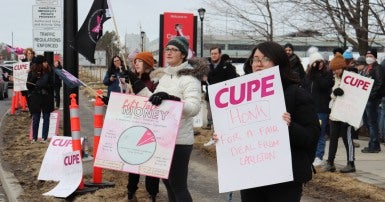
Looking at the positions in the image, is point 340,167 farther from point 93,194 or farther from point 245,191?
point 245,191

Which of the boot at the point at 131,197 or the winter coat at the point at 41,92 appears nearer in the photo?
the boot at the point at 131,197

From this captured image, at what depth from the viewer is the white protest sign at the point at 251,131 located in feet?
11.1

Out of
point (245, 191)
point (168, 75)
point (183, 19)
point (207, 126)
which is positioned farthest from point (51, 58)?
point (245, 191)

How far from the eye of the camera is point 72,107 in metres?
6.61

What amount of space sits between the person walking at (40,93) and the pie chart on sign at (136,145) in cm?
670

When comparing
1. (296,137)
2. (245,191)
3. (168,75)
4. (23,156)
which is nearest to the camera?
(296,137)

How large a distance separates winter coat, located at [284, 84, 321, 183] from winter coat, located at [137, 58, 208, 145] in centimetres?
127

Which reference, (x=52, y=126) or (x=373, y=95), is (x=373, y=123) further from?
(x=52, y=126)

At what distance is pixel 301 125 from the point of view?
3412 millimetres

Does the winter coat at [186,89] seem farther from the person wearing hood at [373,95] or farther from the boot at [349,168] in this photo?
the person wearing hood at [373,95]

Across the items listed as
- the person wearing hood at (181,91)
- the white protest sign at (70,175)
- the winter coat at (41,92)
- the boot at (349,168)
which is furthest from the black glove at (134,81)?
the winter coat at (41,92)

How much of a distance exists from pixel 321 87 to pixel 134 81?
3815mm

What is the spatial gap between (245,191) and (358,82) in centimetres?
525

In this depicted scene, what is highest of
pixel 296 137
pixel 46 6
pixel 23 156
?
pixel 46 6
